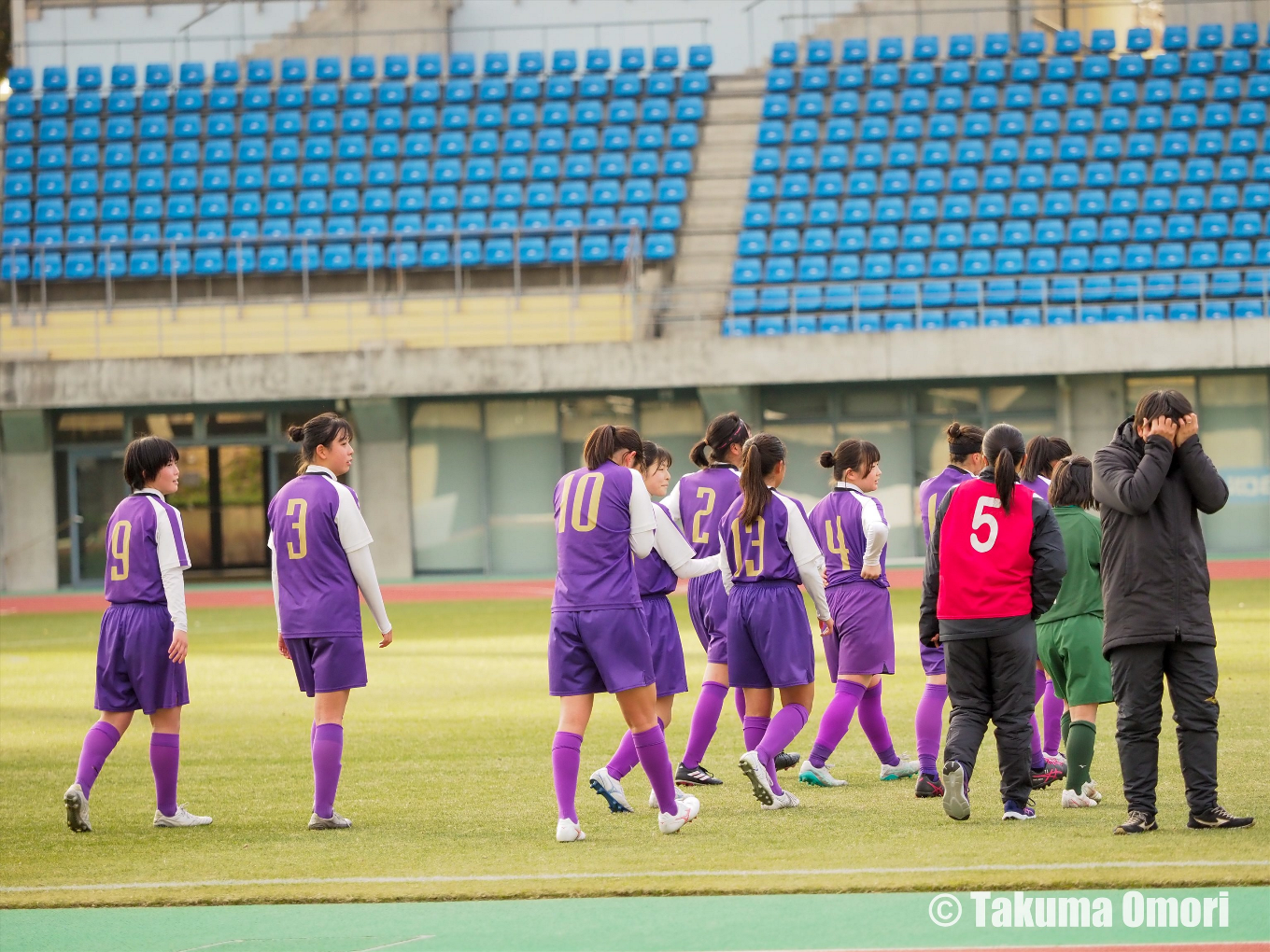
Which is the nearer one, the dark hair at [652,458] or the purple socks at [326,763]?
the purple socks at [326,763]

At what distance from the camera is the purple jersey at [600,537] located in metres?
6.66

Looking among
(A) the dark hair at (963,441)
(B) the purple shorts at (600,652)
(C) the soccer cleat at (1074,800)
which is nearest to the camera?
(B) the purple shorts at (600,652)

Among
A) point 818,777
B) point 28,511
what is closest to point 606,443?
point 818,777

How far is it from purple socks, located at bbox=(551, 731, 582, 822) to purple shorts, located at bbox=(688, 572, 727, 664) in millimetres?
1594

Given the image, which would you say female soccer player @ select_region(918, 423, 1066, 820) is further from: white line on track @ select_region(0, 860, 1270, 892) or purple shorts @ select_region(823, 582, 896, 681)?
purple shorts @ select_region(823, 582, 896, 681)

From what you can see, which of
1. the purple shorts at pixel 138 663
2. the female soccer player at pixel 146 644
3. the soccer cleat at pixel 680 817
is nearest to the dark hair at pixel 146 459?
the female soccer player at pixel 146 644

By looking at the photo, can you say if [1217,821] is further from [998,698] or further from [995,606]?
[995,606]

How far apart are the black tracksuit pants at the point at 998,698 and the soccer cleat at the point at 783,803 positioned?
0.97 metres

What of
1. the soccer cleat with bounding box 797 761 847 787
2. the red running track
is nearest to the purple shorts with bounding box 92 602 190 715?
the soccer cleat with bounding box 797 761 847 787

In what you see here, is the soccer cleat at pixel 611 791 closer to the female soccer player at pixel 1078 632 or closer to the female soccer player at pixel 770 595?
the female soccer player at pixel 770 595

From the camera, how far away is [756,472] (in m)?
7.33

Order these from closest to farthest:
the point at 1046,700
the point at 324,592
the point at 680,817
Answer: the point at 680,817, the point at 324,592, the point at 1046,700

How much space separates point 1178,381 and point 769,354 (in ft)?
23.2

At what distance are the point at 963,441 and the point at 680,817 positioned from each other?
2.50m
